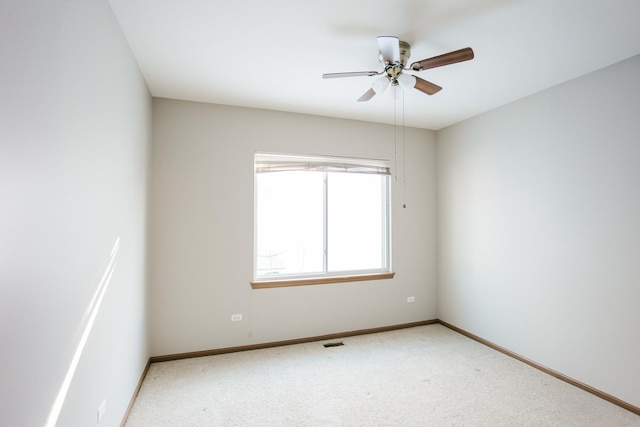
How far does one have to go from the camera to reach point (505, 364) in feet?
10.3

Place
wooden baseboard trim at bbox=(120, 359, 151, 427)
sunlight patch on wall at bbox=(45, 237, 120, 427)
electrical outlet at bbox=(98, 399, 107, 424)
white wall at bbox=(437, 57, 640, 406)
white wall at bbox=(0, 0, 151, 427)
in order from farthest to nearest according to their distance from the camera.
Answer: white wall at bbox=(437, 57, 640, 406) → wooden baseboard trim at bbox=(120, 359, 151, 427) → electrical outlet at bbox=(98, 399, 107, 424) → sunlight patch on wall at bbox=(45, 237, 120, 427) → white wall at bbox=(0, 0, 151, 427)

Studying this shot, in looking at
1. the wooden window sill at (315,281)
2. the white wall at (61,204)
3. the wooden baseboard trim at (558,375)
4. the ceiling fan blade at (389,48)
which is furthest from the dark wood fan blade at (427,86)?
the wooden baseboard trim at (558,375)

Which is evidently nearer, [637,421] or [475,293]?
[637,421]

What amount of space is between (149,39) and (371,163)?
2.77 m

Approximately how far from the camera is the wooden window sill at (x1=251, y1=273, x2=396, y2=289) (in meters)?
3.53

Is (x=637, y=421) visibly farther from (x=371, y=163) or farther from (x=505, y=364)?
(x=371, y=163)

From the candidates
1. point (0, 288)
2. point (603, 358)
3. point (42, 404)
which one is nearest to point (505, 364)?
point (603, 358)

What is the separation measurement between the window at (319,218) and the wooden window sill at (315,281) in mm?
17

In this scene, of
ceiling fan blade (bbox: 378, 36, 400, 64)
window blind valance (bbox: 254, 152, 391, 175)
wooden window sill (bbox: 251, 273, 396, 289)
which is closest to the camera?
ceiling fan blade (bbox: 378, 36, 400, 64)

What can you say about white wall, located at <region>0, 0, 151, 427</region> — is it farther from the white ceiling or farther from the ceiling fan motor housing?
the ceiling fan motor housing

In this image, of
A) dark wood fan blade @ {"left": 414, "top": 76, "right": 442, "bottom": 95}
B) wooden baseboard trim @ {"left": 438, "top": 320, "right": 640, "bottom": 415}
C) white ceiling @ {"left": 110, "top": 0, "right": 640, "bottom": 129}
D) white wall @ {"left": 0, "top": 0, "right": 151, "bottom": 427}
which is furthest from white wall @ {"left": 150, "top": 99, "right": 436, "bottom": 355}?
dark wood fan blade @ {"left": 414, "top": 76, "right": 442, "bottom": 95}

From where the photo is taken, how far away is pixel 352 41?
7.32 feet

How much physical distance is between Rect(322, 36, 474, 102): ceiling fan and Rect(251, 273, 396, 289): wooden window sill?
2.19 meters

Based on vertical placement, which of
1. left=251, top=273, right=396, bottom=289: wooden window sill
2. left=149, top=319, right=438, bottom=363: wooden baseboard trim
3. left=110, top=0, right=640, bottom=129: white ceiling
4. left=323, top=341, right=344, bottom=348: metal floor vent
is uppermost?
left=110, top=0, right=640, bottom=129: white ceiling
